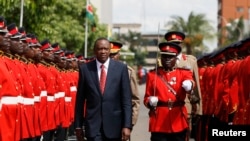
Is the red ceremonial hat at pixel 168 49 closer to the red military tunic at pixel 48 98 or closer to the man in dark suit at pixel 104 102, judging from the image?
the man in dark suit at pixel 104 102

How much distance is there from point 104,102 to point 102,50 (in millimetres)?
588

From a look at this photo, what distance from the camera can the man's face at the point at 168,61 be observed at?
10.0 metres

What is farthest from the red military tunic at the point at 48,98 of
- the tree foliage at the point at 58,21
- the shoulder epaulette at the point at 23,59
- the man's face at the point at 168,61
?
the tree foliage at the point at 58,21

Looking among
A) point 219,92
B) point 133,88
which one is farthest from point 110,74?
point 219,92

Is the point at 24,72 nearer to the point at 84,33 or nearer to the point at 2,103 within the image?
the point at 2,103

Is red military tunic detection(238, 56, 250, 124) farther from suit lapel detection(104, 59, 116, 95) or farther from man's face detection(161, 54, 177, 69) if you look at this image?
suit lapel detection(104, 59, 116, 95)

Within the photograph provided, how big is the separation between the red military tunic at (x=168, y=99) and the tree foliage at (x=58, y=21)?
937 cm

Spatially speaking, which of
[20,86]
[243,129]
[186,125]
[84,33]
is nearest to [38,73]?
[20,86]

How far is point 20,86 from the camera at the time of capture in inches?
381

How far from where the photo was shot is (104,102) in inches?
344

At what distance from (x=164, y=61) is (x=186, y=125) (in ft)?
2.86

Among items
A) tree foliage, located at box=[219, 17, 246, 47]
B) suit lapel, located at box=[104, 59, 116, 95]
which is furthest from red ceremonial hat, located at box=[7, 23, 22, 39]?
tree foliage, located at box=[219, 17, 246, 47]

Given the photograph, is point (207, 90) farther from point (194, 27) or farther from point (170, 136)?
point (194, 27)

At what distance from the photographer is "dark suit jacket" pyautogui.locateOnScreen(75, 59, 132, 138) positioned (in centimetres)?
869
